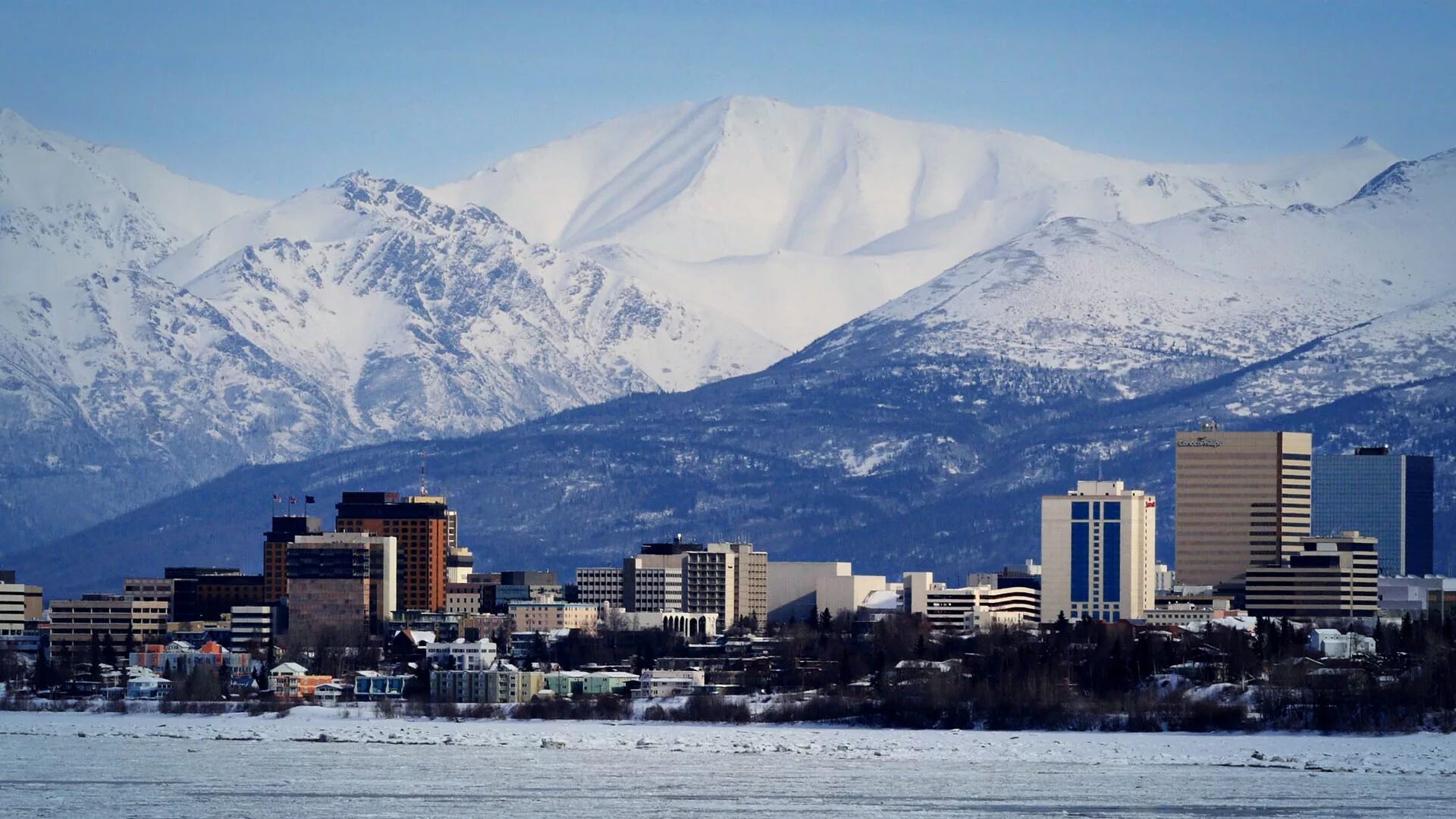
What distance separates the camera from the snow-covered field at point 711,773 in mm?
144625

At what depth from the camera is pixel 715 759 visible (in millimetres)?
173125

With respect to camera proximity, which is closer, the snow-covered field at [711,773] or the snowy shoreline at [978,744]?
the snow-covered field at [711,773]

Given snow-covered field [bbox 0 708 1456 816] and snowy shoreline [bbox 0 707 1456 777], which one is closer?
snow-covered field [bbox 0 708 1456 816]

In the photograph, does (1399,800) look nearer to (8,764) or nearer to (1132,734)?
(1132,734)

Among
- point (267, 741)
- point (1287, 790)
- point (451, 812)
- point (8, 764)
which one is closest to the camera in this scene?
point (451, 812)

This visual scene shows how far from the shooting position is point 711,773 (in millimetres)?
163125

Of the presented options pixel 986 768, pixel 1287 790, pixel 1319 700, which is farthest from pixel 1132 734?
pixel 1287 790

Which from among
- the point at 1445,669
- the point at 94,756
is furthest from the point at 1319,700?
the point at 94,756

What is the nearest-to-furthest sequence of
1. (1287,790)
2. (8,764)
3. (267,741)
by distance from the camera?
(1287,790), (8,764), (267,741)

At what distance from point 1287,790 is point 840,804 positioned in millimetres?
20133

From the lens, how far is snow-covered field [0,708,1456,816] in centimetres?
14462

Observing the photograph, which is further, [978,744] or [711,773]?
[978,744]

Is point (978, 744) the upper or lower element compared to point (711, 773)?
upper

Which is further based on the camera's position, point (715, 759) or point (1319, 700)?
point (1319, 700)
